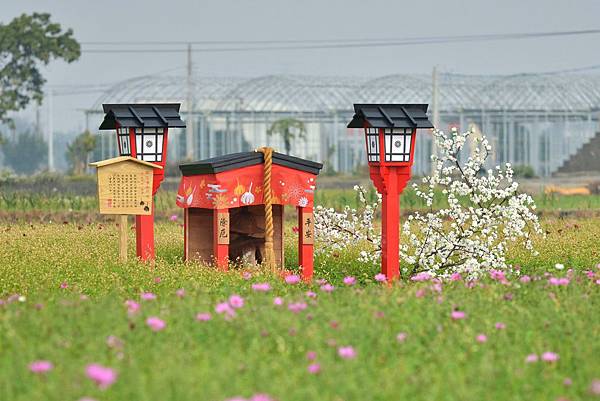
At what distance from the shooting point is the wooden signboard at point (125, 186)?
40.0ft

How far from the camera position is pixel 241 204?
1212 cm

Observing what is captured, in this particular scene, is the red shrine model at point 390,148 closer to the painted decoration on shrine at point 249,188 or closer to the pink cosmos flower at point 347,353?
the painted decoration on shrine at point 249,188

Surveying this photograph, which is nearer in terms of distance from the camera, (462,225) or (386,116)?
(386,116)

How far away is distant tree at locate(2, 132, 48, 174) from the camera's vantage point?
3809 inches

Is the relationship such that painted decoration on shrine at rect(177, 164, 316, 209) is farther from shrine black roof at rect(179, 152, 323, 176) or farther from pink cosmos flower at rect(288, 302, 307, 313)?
pink cosmos flower at rect(288, 302, 307, 313)

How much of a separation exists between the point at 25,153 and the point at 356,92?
5562 centimetres

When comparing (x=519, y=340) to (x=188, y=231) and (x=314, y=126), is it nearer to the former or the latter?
(x=188, y=231)

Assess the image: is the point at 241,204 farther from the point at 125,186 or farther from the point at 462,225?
the point at 462,225

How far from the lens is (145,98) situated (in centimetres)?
4616

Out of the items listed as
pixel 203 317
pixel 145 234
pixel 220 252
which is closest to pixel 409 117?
pixel 220 252

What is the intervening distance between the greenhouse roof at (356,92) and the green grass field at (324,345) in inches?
1460

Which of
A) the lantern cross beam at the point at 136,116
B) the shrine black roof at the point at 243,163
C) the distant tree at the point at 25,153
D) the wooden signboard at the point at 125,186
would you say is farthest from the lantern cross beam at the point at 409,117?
the distant tree at the point at 25,153

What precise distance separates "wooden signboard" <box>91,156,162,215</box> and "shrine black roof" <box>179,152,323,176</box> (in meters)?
0.56

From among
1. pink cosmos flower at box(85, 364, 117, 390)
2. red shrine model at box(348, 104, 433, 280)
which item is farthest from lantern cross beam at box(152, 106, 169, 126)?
pink cosmos flower at box(85, 364, 117, 390)
